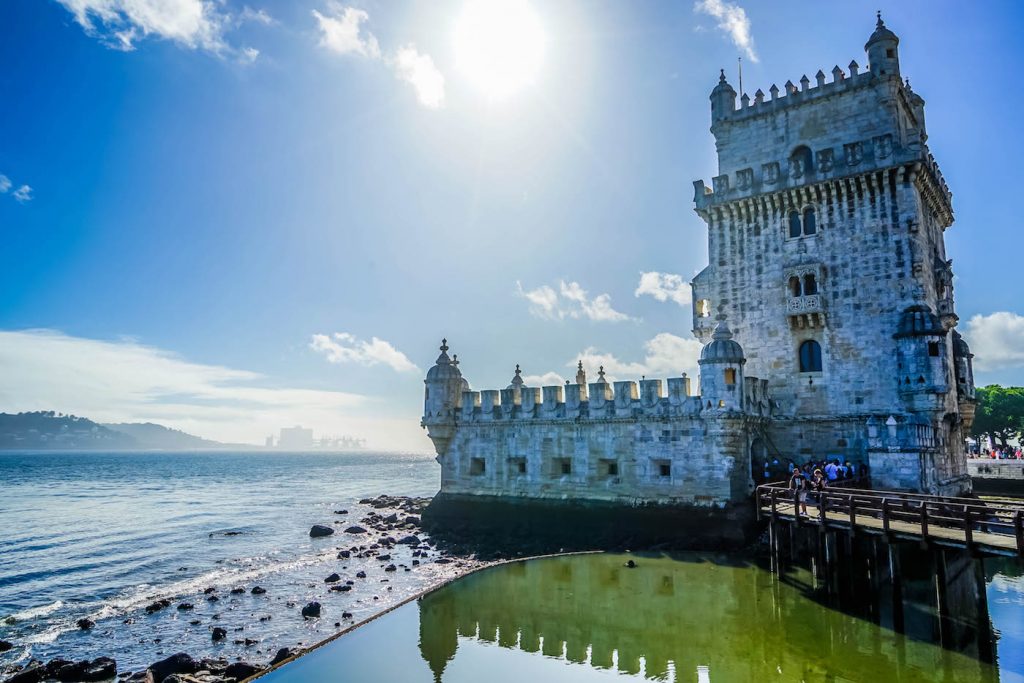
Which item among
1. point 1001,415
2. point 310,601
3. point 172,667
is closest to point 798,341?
point 310,601

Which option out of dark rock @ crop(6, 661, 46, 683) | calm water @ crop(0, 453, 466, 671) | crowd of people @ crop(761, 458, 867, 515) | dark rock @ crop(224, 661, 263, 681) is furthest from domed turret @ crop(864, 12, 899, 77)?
dark rock @ crop(6, 661, 46, 683)

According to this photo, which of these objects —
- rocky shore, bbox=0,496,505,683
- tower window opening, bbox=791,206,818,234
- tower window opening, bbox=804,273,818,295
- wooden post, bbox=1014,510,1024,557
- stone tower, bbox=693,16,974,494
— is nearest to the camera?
wooden post, bbox=1014,510,1024,557

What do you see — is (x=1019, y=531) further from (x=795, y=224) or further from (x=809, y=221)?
(x=795, y=224)

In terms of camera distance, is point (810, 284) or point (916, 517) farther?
point (810, 284)

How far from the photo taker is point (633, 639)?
15.2 m

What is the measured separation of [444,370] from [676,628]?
62.3ft

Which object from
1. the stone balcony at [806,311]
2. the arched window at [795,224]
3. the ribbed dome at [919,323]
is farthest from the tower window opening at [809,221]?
the ribbed dome at [919,323]

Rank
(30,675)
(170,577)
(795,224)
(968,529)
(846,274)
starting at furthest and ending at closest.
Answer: (795,224) < (846,274) < (170,577) < (30,675) < (968,529)

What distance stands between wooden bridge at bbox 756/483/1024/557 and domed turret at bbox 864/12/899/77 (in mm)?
17783

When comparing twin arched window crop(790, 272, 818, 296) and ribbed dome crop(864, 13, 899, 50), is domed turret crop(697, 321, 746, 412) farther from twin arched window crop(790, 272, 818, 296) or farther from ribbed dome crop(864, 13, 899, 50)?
ribbed dome crop(864, 13, 899, 50)

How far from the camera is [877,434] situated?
23828 mm

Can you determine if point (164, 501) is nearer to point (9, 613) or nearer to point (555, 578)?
point (9, 613)

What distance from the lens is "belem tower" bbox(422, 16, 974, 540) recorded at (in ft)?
79.2

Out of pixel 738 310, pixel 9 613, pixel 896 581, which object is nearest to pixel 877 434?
pixel 738 310
